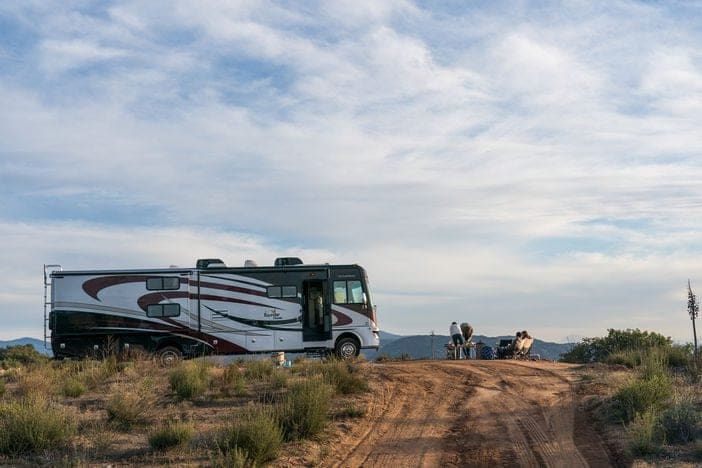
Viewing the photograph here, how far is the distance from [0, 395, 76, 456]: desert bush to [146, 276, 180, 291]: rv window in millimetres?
11322

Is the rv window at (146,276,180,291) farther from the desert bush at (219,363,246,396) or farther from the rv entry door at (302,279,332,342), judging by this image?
the desert bush at (219,363,246,396)

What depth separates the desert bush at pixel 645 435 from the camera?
1036cm

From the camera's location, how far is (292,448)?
11227 millimetres

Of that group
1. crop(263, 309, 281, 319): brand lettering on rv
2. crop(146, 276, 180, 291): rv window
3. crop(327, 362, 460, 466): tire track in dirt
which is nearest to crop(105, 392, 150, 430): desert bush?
crop(327, 362, 460, 466): tire track in dirt

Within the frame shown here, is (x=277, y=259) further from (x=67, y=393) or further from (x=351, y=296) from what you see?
(x=67, y=393)

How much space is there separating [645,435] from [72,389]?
442 inches

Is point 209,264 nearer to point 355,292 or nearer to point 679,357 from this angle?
point 355,292

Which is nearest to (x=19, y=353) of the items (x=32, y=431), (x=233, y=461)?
(x=32, y=431)

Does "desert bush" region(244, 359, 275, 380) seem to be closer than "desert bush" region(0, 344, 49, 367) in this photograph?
Yes

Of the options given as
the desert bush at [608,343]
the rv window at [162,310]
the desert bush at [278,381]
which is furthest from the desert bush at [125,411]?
the desert bush at [608,343]

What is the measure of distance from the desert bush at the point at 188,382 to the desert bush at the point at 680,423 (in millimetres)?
8756

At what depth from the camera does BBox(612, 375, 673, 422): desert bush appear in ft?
40.4

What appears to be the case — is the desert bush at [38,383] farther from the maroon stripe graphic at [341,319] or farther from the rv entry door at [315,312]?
the maroon stripe graphic at [341,319]

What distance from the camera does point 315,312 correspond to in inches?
946
